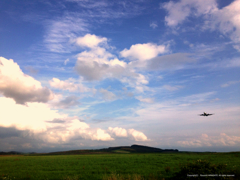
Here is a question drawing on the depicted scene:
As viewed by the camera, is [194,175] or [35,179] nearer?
[194,175]

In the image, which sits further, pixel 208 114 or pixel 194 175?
pixel 208 114

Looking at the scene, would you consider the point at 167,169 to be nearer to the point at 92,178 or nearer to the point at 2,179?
the point at 92,178

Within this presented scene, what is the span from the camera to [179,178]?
1786 cm

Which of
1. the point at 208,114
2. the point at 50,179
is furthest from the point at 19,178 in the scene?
the point at 208,114

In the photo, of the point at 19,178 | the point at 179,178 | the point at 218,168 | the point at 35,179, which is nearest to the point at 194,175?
the point at 179,178

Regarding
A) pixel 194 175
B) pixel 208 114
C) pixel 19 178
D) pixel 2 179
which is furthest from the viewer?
pixel 208 114

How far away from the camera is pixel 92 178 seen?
24.1m

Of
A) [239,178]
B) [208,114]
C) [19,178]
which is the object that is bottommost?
[19,178]

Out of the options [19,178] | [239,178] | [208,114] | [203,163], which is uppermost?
[208,114]

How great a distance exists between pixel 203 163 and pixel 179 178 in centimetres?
308

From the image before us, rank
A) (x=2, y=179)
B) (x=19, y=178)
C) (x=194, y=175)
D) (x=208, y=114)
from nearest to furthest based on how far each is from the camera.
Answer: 1. (x=194, y=175)
2. (x=2, y=179)
3. (x=19, y=178)
4. (x=208, y=114)

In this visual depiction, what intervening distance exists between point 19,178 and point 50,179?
5.34 m

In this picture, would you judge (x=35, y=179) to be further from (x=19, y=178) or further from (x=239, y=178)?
(x=239, y=178)

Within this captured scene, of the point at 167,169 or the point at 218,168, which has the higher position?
the point at 218,168
